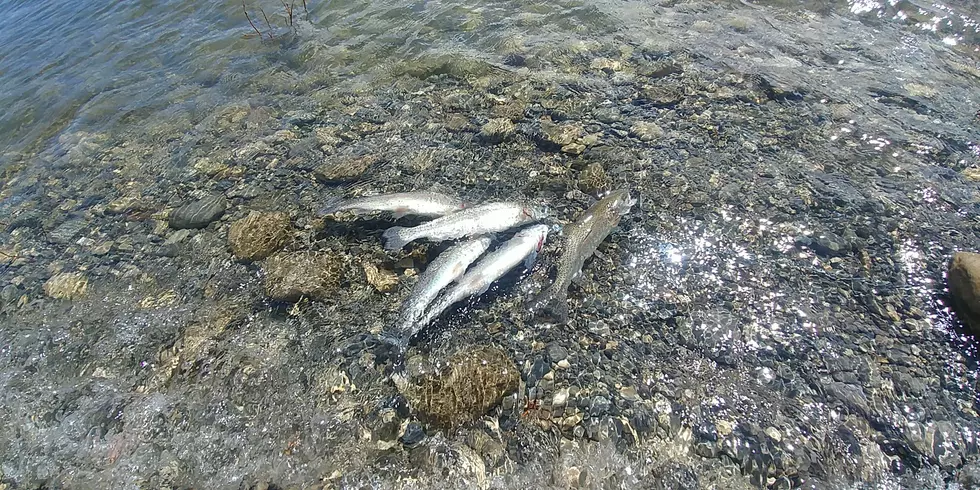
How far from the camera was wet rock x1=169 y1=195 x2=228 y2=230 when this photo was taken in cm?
634

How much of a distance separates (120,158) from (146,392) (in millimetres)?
5432

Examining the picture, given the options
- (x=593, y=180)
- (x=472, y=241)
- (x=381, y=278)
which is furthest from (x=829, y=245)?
(x=381, y=278)

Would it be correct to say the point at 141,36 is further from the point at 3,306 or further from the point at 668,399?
the point at 668,399

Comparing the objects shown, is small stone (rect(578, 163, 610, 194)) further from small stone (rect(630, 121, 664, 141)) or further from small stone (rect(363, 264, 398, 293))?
small stone (rect(363, 264, 398, 293))

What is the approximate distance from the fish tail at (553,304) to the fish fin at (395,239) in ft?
5.50

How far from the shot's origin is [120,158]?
→ 26.9ft

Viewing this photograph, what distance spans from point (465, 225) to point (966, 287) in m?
4.84

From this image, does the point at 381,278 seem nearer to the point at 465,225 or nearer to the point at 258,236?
the point at 465,225

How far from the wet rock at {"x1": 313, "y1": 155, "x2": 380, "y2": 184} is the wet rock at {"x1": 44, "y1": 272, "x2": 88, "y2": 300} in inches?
122

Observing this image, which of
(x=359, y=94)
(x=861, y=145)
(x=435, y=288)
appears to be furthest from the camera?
(x=359, y=94)

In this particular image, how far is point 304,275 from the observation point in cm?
529

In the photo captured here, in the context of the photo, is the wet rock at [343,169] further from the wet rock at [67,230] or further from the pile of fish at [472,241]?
the wet rock at [67,230]

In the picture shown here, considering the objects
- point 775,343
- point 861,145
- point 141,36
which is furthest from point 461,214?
point 141,36

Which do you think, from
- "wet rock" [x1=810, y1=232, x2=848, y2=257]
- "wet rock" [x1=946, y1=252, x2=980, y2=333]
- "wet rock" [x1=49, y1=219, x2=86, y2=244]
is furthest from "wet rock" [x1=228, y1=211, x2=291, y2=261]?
"wet rock" [x1=946, y1=252, x2=980, y2=333]
